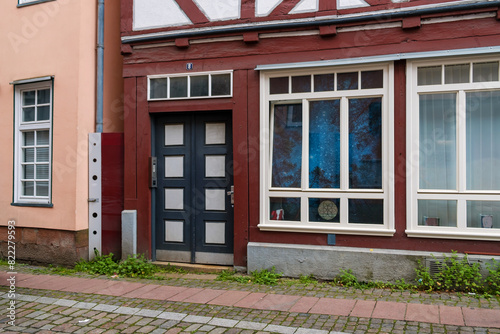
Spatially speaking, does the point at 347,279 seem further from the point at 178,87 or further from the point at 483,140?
the point at 178,87

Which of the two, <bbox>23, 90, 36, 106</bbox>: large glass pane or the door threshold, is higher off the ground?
<bbox>23, 90, 36, 106</bbox>: large glass pane

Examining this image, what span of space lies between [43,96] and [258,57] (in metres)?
4.12

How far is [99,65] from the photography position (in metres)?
8.54

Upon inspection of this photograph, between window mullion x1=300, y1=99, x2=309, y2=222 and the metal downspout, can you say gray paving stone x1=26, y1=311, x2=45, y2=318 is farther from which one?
window mullion x1=300, y1=99, x2=309, y2=222

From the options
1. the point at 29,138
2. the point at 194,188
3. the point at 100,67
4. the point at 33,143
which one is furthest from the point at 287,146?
the point at 29,138

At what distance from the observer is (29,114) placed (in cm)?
890

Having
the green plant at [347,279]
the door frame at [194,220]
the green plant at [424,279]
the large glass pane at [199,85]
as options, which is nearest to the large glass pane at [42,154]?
the door frame at [194,220]

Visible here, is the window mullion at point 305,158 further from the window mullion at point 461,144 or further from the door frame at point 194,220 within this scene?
the window mullion at point 461,144

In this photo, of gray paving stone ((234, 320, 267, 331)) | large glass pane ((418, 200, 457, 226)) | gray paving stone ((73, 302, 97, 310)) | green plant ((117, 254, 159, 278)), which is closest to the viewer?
gray paving stone ((234, 320, 267, 331))

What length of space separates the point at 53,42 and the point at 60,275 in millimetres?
4038

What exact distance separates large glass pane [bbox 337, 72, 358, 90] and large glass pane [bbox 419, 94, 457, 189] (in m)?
0.96

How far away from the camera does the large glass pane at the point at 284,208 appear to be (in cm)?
726

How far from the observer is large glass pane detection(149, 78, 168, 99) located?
7980mm

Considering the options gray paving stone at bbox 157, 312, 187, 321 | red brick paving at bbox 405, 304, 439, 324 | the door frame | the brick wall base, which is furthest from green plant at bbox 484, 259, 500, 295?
the brick wall base
